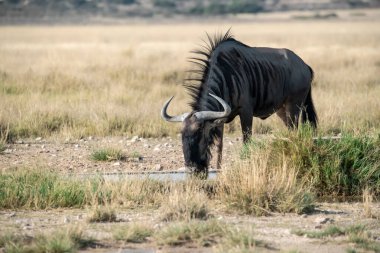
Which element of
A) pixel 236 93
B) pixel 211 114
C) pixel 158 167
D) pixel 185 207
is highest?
pixel 236 93

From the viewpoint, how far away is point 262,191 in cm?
846

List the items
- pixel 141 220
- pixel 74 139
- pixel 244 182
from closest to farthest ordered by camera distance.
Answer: pixel 141 220 < pixel 244 182 < pixel 74 139

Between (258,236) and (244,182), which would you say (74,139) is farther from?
(258,236)

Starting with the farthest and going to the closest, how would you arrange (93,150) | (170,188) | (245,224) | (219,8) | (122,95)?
(219,8) < (122,95) < (93,150) < (170,188) < (245,224)

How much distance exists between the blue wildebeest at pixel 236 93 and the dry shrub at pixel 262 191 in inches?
38.9

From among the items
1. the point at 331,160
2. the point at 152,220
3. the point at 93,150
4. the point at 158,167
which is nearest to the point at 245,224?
the point at 152,220

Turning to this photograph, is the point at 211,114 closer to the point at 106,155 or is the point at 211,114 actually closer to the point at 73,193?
the point at 106,155

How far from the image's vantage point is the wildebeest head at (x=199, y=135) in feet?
32.0

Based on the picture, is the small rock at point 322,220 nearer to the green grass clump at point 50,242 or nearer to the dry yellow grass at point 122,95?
the green grass clump at point 50,242

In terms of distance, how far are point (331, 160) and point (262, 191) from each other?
1.36 meters

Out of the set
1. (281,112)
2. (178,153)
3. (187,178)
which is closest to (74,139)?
(178,153)

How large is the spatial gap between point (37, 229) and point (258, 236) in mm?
1975

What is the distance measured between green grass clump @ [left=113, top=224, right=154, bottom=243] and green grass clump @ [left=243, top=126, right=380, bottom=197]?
2472mm

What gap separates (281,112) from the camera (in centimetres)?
1266
